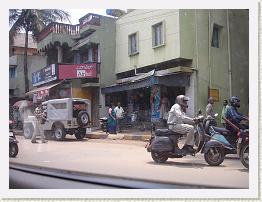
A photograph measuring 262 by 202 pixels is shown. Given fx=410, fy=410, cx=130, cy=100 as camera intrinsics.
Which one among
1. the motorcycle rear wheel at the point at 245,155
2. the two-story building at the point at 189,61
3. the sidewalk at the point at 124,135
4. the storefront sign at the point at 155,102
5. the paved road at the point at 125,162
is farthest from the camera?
the sidewalk at the point at 124,135

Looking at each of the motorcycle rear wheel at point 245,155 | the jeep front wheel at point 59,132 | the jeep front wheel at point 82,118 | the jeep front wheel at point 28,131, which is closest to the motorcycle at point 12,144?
the jeep front wheel at point 28,131

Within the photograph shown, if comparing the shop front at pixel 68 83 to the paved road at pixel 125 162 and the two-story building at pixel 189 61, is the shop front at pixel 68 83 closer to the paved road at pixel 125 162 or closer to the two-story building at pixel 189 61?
the two-story building at pixel 189 61

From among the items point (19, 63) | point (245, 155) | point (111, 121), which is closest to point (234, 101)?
point (245, 155)

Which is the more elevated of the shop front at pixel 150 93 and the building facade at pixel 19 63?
the building facade at pixel 19 63

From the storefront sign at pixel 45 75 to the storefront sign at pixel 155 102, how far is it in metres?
1.34

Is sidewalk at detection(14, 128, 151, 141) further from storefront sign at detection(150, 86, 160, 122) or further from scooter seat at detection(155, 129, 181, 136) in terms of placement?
storefront sign at detection(150, 86, 160, 122)

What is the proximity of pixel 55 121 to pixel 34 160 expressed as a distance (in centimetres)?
58

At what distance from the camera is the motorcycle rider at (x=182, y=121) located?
5164 millimetres

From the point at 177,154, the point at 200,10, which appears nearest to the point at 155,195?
the point at 177,154

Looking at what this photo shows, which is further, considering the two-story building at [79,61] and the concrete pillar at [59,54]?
the concrete pillar at [59,54]

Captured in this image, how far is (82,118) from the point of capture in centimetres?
542

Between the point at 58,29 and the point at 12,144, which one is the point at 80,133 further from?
the point at 58,29

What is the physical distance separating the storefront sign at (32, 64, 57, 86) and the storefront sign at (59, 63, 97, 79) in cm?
12

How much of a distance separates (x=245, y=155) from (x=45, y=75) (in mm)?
2844
